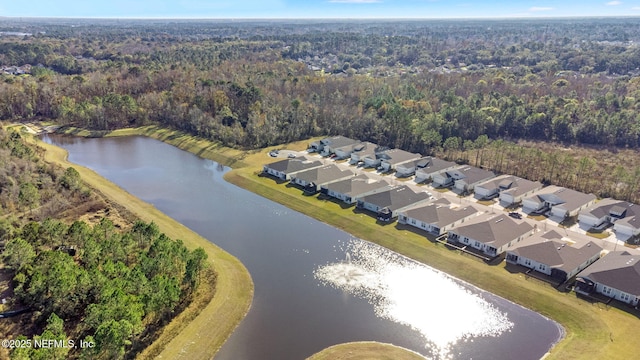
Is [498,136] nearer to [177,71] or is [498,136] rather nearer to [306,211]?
[306,211]

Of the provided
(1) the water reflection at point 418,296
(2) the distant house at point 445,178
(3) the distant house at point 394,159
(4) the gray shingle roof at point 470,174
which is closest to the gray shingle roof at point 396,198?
(2) the distant house at point 445,178

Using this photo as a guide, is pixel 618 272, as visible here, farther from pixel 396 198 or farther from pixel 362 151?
pixel 362 151

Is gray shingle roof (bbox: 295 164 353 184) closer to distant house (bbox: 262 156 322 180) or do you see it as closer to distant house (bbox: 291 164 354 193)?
distant house (bbox: 291 164 354 193)

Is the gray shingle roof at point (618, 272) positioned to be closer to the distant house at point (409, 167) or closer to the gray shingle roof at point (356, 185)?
the gray shingle roof at point (356, 185)

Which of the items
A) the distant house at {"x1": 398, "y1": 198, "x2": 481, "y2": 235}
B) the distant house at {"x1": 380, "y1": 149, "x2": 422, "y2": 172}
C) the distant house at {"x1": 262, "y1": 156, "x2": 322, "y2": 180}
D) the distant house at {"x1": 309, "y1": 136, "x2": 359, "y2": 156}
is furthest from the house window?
the distant house at {"x1": 309, "y1": 136, "x2": 359, "y2": 156}

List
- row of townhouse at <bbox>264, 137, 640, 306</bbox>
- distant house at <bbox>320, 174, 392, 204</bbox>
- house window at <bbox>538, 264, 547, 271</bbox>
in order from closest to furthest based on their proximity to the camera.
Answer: row of townhouse at <bbox>264, 137, 640, 306</bbox>, house window at <bbox>538, 264, 547, 271</bbox>, distant house at <bbox>320, 174, 392, 204</bbox>

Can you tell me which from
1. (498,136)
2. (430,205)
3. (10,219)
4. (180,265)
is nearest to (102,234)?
(180,265)

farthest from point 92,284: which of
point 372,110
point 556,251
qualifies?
point 372,110
